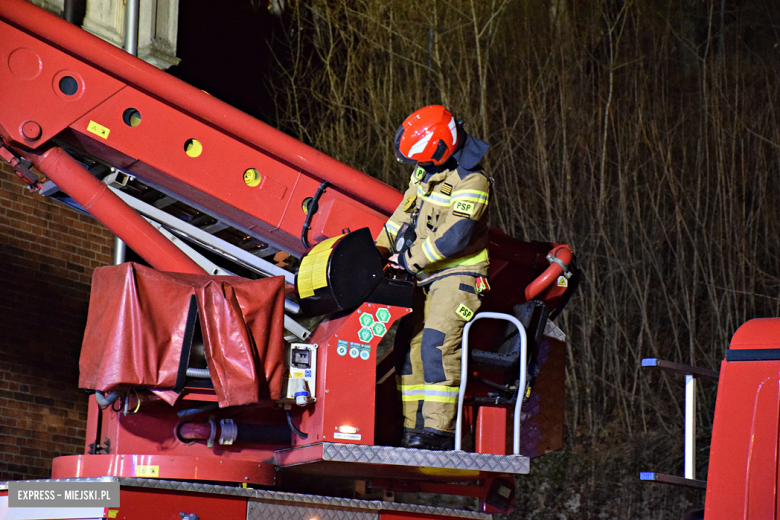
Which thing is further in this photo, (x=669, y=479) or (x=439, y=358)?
(x=439, y=358)

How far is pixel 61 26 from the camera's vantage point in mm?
4551

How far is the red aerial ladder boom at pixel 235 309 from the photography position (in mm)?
4047

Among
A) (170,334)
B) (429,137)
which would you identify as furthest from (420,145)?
(170,334)

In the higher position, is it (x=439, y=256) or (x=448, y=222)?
(x=448, y=222)

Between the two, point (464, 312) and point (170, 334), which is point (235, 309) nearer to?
point (170, 334)

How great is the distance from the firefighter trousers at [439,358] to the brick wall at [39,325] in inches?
203

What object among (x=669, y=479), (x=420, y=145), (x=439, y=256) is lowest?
(x=669, y=479)

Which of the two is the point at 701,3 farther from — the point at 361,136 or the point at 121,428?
the point at 121,428

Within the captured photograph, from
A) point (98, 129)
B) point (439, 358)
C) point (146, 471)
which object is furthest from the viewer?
point (98, 129)

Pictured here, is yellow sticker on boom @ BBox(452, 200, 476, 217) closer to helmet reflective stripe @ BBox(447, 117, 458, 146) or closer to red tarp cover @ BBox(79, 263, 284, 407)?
helmet reflective stripe @ BBox(447, 117, 458, 146)

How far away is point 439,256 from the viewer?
442 cm

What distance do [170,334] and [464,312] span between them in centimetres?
145

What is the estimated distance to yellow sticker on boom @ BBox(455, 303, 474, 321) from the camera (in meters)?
4.41

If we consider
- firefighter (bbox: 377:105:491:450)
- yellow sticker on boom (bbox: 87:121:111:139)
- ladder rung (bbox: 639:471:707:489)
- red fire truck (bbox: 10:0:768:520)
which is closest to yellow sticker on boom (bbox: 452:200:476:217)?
firefighter (bbox: 377:105:491:450)
